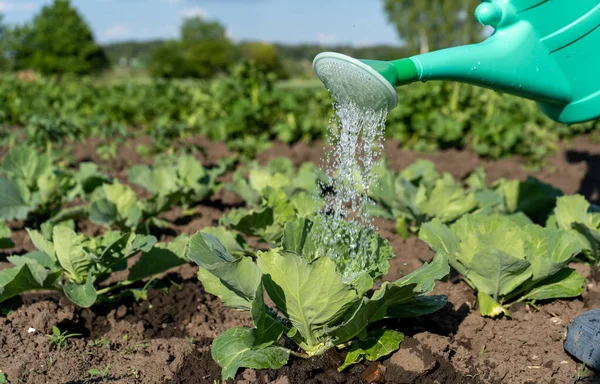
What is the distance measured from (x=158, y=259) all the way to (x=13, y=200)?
4.92ft

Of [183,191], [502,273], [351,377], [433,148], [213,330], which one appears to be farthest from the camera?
[433,148]

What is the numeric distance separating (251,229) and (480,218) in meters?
1.24

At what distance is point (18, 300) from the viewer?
121 inches

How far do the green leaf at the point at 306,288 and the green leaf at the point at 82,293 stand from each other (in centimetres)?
95

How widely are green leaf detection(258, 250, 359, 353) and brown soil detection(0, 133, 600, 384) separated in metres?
0.25

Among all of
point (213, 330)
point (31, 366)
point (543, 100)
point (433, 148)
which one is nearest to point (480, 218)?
point (543, 100)

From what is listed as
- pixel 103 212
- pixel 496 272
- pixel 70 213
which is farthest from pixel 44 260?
pixel 496 272

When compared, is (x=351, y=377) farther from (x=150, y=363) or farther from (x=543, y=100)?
(x=543, y=100)

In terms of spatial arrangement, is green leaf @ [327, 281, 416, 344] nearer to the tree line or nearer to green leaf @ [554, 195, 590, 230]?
green leaf @ [554, 195, 590, 230]

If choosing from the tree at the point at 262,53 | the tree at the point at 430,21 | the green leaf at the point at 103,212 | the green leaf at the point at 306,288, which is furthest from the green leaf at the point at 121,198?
the tree at the point at 262,53

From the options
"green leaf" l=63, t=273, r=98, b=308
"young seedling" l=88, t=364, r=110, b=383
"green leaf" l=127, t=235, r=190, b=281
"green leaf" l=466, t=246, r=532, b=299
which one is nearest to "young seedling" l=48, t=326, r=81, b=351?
"green leaf" l=63, t=273, r=98, b=308

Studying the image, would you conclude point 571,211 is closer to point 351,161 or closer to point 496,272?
point 496,272

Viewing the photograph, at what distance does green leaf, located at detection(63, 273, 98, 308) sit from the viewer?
2.80 meters

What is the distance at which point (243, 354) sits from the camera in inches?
94.4
